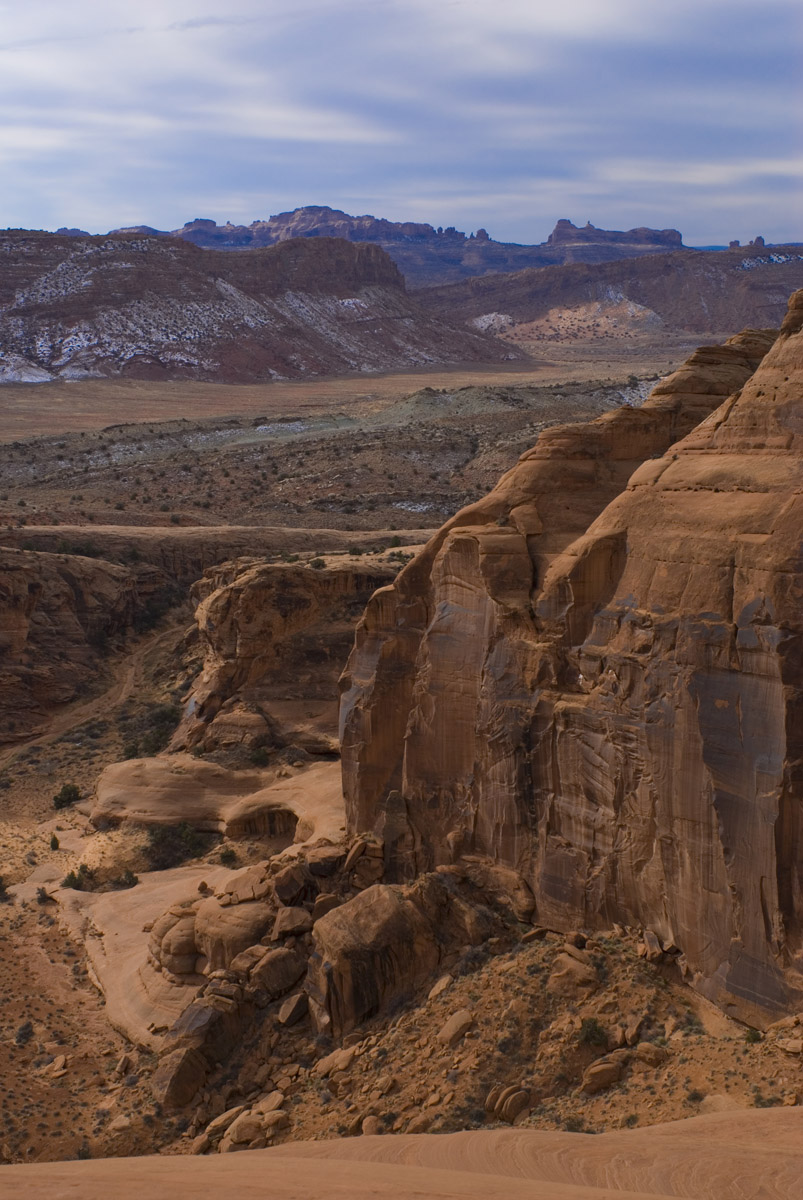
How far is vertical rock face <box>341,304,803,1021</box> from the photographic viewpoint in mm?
13805

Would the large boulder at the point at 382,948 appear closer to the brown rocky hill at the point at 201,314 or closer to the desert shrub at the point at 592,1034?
the desert shrub at the point at 592,1034

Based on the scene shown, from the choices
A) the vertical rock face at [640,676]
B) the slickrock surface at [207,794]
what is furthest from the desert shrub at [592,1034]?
the slickrock surface at [207,794]

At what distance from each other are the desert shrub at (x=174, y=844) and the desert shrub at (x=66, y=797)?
5138 millimetres

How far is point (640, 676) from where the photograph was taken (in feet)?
50.1

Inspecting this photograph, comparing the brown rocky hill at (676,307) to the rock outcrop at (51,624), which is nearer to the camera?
the rock outcrop at (51,624)

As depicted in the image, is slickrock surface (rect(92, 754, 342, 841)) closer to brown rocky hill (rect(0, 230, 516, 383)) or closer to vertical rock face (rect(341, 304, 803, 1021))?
vertical rock face (rect(341, 304, 803, 1021))

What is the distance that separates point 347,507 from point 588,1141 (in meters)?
55.0

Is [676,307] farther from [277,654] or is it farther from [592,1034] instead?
[592,1034]

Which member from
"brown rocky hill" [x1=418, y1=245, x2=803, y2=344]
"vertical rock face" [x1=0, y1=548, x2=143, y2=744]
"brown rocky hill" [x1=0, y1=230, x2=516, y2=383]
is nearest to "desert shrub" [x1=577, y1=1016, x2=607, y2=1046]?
"vertical rock face" [x1=0, y1=548, x2=143, y2=744]

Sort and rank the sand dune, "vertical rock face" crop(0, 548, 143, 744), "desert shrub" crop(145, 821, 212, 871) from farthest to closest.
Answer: "vertical rock face" crop(0, 548, 143, 744) < "desert shrub" crop(145, 821, 212, 871) < the sand dune

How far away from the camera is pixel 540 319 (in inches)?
7726

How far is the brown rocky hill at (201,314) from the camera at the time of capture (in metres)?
131

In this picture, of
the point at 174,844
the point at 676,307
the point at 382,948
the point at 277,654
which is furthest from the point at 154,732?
the point at 676,307

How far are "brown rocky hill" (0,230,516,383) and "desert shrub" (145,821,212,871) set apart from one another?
103m
